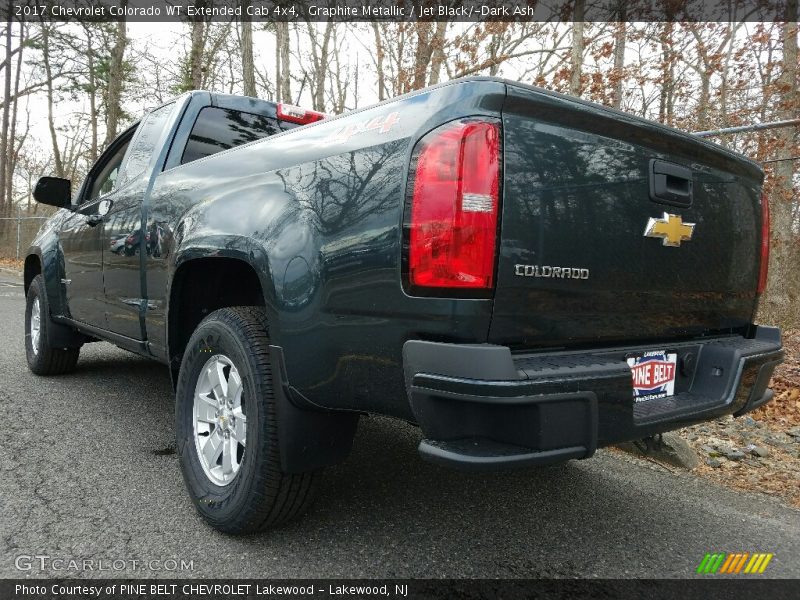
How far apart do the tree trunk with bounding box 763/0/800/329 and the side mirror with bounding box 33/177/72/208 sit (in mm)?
8333

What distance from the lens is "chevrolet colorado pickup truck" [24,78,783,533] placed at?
169 cm

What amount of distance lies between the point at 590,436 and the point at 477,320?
18.3 inches

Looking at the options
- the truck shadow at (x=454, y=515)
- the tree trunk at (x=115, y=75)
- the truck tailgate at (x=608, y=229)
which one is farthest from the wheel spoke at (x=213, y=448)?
the tree trunk at (x=115, y=75)

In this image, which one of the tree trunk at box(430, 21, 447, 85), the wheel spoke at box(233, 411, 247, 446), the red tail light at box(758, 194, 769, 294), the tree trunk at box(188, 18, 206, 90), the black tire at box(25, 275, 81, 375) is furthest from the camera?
the tree trunk at box(188, 18, 206, 90)

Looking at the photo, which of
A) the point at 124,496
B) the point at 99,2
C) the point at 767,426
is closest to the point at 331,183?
the point at 124,496

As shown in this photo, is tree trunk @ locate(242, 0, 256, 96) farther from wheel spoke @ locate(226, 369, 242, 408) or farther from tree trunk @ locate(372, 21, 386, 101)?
wheel spoke @ locate(226, 369, 242, 408)

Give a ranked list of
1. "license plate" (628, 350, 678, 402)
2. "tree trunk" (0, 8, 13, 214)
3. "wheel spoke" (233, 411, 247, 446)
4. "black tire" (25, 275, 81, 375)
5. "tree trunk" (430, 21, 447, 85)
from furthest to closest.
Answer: "tree trunk" (0, 8, 13, 214)
"tree trunk" (430, 21, 447, 85)
"black tire" (25, 275, 81, 375)
"wheel spoke" (233, 411, 247, 446)
"license plate" (628, 350, 678, 402)

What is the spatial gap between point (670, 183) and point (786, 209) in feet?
30.4

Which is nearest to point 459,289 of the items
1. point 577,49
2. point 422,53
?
point 577,49

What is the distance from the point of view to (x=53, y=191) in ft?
14.6

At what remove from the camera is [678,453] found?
3586 mm

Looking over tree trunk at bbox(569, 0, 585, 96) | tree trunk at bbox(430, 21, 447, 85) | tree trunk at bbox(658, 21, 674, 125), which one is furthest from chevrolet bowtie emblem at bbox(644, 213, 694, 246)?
tree trunk at bbox(430, 21, 447, 85)

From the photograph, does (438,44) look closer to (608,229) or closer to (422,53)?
(422,53)

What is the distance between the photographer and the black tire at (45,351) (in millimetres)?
4664
